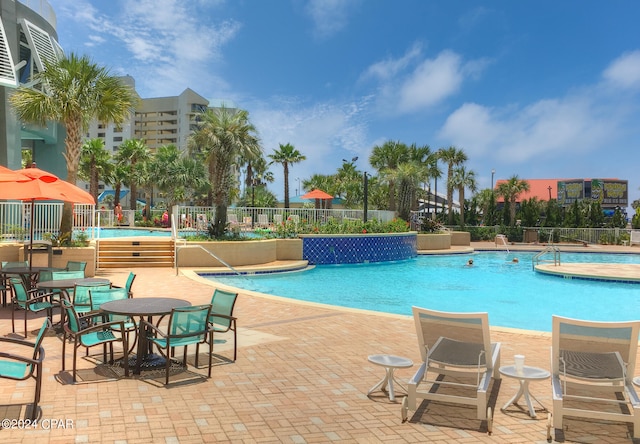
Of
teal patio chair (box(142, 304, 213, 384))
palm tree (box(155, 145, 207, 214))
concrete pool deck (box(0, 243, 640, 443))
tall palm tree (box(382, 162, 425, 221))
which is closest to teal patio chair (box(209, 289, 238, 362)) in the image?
concrete pool deck (box(0, 243, 640, 443))

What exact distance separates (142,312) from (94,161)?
43.4 metres

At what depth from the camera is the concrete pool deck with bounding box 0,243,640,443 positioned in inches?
157

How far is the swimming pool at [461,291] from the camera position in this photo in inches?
498

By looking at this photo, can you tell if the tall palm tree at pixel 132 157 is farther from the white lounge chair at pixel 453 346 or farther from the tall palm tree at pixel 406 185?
the white lounge chair at pixel 453 346

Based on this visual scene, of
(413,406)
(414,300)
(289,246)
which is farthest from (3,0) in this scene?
(413,406)

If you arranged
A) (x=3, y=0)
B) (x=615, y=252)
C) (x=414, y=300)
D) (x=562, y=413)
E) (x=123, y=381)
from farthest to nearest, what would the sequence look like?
(x=615, y=252), (x=3, y=0), (x=414, y=300), (x=123, y=381), (x=562, y=413)

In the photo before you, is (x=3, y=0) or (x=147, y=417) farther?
(x=3, y=0)

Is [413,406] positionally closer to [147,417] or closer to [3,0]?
[147,417]

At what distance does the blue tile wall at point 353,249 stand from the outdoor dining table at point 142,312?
15.6m

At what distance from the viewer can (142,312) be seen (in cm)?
532

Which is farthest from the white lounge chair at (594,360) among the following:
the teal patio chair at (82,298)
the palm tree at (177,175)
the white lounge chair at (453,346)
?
the palm tree at (177,175)

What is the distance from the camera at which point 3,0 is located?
23859mm

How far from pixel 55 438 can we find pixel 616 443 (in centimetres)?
448

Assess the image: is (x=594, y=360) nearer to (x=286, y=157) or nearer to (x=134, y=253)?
(x=134, y=253)
